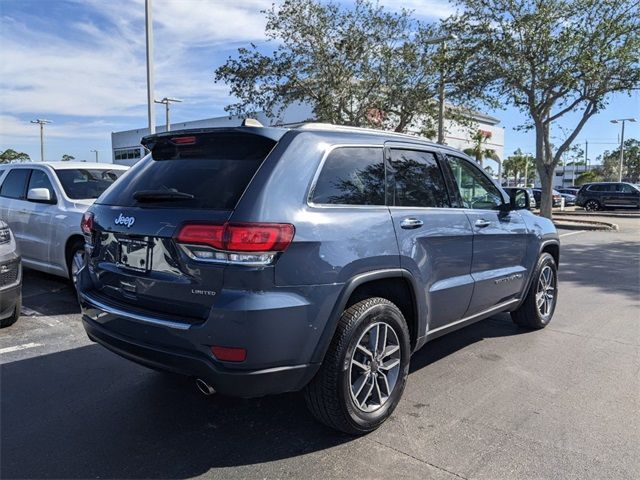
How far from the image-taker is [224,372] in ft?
8.81

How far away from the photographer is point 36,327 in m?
5.49

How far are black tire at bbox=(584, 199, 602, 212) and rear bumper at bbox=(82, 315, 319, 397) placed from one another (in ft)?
109

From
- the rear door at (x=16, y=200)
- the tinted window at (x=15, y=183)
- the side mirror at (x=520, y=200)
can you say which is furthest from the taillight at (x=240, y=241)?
the tinted window at (x=15, y=183)

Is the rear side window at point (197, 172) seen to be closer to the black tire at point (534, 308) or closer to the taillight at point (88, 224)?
the taillight at point (88, 224)

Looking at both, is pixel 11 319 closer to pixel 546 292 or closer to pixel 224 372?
pixel 224 372

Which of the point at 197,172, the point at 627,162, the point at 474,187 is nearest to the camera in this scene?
the point at 197,172

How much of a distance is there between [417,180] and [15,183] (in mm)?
6529

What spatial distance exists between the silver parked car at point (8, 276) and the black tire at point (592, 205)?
32.6 metres

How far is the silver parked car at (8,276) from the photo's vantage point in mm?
5098

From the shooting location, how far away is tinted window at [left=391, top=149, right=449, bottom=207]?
3.66m

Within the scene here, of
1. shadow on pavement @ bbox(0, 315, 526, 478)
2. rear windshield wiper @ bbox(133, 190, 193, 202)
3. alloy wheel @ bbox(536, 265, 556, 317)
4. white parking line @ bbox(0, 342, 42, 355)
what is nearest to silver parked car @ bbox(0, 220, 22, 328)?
white parking line @ bbox(0, 342, 42, 355)

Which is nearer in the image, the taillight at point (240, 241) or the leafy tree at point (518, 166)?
the taillight at point (240, 241)

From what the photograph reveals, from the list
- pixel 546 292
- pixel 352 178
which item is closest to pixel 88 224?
pixel 352 178

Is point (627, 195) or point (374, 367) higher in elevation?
point (627, 195)
